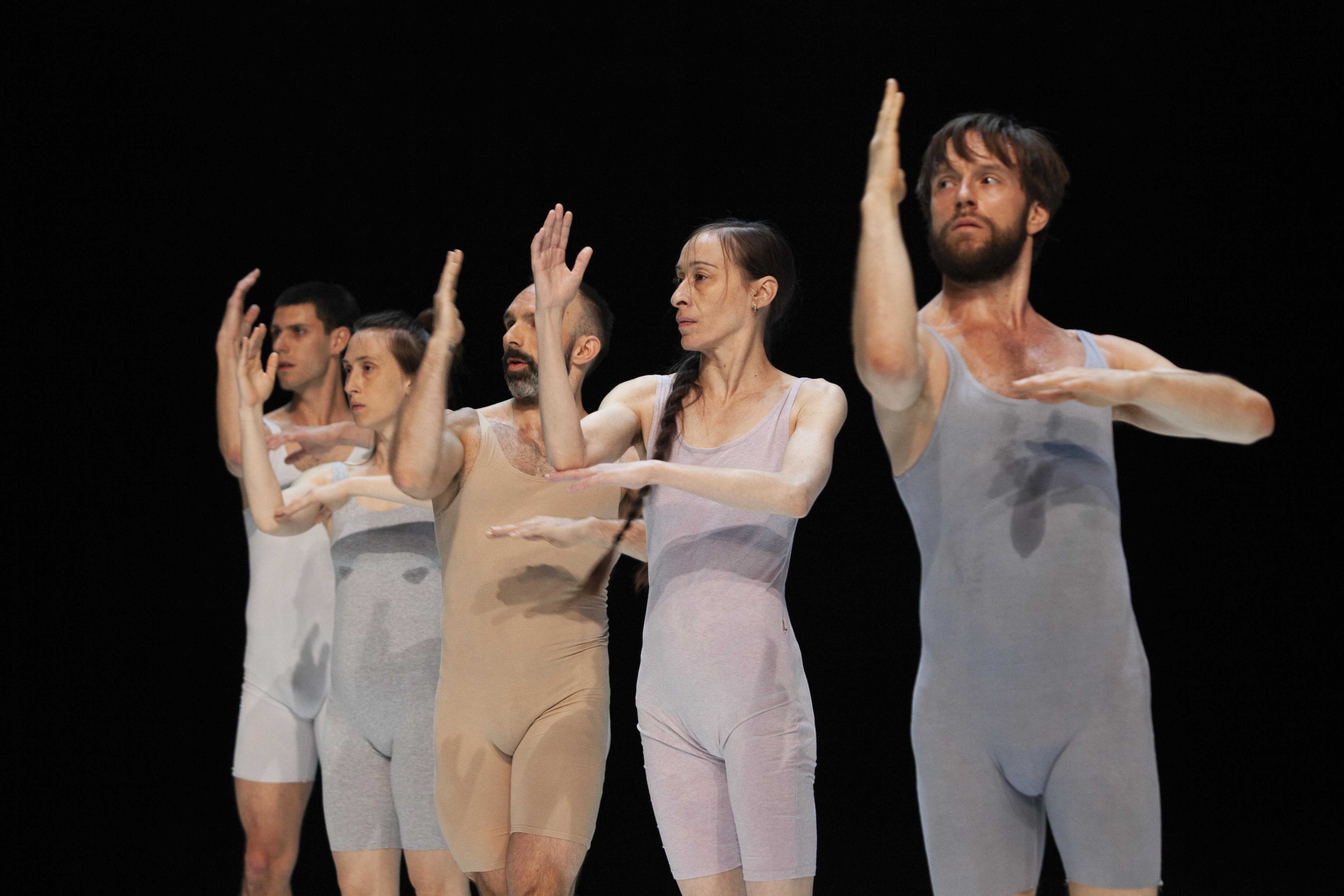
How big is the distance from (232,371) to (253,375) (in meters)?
0.12

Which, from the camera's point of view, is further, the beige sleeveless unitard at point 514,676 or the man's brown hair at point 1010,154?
the beige sleeveless unitard at point 514,676

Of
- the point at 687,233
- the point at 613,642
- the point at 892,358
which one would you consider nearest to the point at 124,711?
the point at 613,642

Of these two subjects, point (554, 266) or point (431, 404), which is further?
point (431, 404)

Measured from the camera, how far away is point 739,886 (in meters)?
1.99

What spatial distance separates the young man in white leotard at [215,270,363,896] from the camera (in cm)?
313

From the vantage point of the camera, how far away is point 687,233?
403cm

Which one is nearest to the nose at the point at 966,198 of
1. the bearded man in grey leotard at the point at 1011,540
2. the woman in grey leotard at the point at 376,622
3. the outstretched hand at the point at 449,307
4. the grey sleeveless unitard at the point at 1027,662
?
the bearded man in grey leotard at the point at 1011,540

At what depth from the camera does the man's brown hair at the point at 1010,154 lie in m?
1.89

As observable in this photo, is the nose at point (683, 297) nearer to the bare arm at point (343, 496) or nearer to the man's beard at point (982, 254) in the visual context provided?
the man's beard at point (982, 254)

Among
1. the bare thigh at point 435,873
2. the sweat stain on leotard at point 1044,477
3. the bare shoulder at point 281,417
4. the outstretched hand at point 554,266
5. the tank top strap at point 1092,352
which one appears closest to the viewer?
the sweat stain on leotard at point 1044,477

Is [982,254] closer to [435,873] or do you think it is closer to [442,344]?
[442,344]

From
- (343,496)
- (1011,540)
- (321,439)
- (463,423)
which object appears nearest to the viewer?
(1011,540)

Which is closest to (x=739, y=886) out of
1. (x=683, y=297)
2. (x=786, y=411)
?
(x=786, y=411)

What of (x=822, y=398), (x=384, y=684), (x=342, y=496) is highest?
(x=822, y=398)
